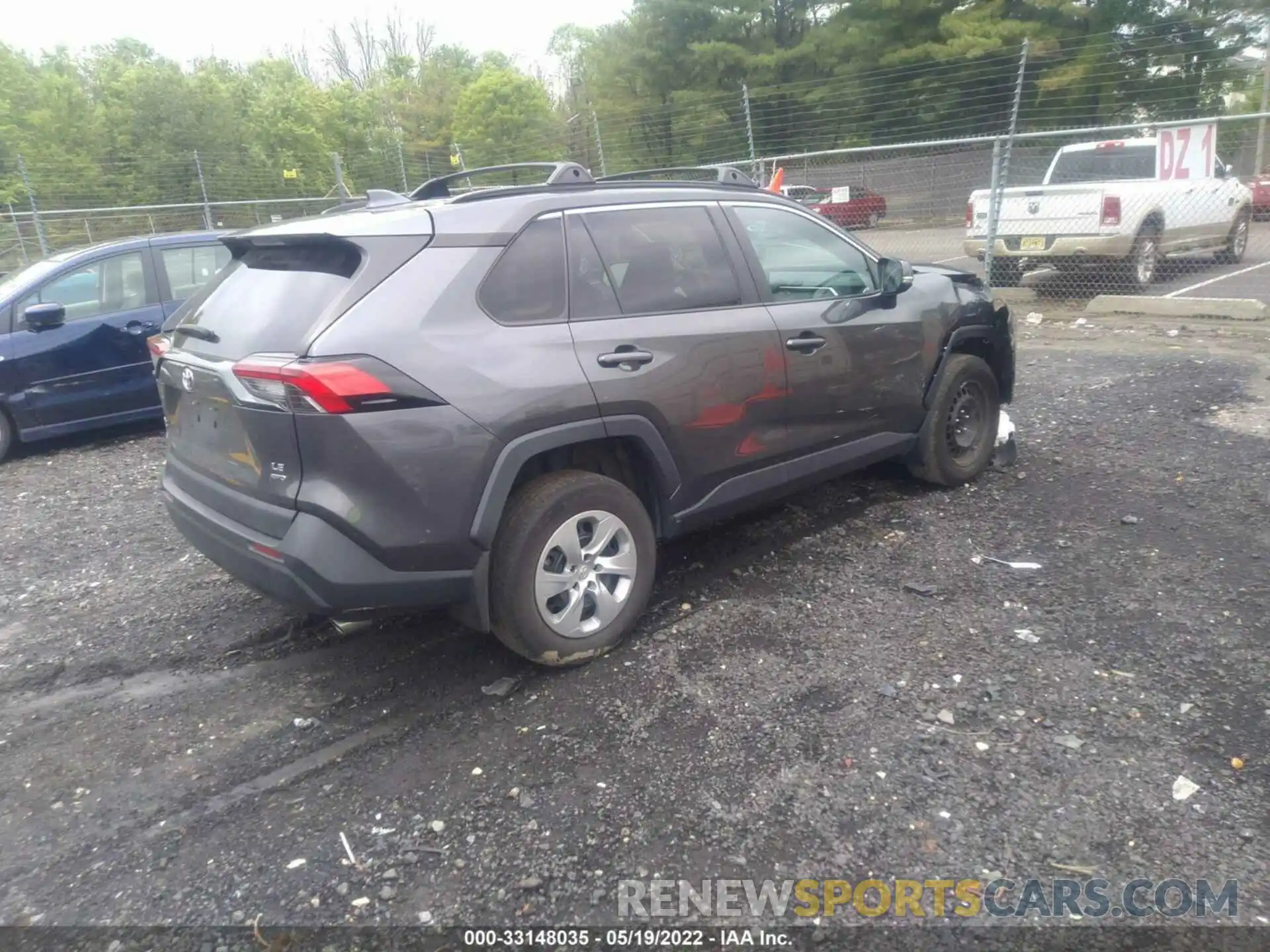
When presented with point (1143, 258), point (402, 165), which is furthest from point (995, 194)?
point (402, 165)

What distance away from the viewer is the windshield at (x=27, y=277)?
277 inches

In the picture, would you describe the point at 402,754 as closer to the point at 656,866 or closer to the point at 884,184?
the point at 656,866

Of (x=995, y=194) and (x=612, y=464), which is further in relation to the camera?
(x=995, y=194)

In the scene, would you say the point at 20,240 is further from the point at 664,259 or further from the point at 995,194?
the point at 664,259

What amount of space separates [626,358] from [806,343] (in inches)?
41.0

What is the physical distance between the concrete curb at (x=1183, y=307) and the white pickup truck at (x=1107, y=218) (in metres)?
0.55

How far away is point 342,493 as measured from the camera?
9.69 feet

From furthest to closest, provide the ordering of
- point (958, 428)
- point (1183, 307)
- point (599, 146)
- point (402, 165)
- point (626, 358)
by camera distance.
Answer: point (402, 165) → point (599, 146) → point (1183, 307) → point (958, 428) → point (626, 358)

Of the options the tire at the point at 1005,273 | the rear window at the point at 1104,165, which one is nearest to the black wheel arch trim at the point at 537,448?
the tire at the point at 1005,273

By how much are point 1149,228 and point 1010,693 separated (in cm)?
954

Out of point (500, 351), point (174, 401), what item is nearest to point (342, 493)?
point (500, 351)

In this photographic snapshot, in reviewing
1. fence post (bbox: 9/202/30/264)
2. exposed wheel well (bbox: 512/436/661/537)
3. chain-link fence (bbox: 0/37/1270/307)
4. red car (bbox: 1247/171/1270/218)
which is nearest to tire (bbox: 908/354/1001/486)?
exposed wheel well (bbox: 512/436/661/537)

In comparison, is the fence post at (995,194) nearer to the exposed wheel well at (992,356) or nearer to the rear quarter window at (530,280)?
the exposed wheel well at (992,356)

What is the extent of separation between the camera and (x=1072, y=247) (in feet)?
34.4
